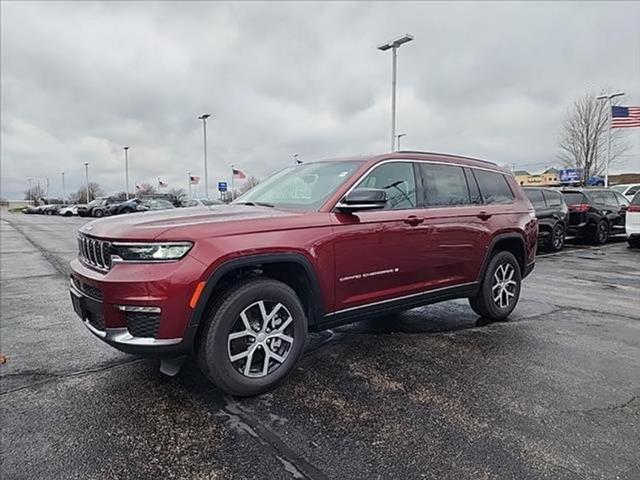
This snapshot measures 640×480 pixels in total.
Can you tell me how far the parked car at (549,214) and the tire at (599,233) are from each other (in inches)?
78.1

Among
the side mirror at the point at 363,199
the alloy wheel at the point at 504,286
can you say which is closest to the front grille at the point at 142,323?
the side mirror at the point at 363,199

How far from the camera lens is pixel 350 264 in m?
3.61

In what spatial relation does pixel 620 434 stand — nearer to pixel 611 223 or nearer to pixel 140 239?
pixel 140 239

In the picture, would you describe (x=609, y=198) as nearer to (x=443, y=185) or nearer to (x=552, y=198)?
(x=552, y=198)

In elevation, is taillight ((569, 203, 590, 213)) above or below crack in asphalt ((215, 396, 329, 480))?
above

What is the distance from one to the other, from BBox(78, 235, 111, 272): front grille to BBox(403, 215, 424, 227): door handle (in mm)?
2386

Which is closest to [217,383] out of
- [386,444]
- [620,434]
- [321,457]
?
[321,457]

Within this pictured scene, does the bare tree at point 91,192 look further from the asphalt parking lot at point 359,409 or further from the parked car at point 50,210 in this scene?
the asphalt parking lot at point 359,409

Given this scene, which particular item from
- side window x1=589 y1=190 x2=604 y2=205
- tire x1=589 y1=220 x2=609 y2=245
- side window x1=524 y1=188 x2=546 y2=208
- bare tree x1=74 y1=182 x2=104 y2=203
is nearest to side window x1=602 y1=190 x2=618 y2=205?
side window x1=589 y1=190 x2=604 y2=205

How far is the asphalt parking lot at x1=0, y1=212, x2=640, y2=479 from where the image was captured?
241cm

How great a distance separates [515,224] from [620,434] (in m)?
2.89

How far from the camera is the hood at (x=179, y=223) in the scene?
114 inches

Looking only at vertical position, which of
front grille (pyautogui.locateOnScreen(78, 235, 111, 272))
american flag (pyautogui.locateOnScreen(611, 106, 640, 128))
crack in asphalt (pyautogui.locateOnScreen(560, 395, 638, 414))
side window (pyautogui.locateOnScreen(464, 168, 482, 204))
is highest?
american flag (pyautogui.locateOnScreen(611, 106, 640, 128))

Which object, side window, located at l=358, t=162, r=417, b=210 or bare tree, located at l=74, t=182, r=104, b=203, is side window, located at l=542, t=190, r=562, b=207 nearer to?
side window, located at l=358, t=162, r=417, b=210
